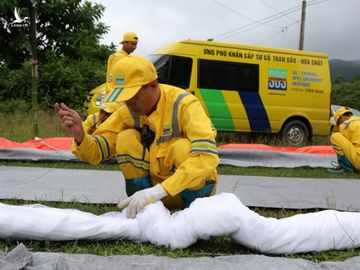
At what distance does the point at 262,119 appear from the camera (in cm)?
823

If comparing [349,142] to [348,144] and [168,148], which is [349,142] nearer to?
[348,144]

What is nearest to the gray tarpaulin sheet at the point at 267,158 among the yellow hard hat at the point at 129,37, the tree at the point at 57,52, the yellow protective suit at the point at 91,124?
the yellow hard hat at the point at 129,37

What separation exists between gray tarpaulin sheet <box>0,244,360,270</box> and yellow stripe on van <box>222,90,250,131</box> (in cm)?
612

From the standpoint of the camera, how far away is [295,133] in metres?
8.62

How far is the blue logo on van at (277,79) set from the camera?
8281mm

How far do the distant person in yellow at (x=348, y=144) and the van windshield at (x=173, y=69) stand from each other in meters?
3.12

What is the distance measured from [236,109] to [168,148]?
5.83 meters

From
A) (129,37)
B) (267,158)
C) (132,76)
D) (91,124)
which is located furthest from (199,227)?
(267,158)

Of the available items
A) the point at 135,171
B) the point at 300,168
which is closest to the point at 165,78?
the point at 300,168

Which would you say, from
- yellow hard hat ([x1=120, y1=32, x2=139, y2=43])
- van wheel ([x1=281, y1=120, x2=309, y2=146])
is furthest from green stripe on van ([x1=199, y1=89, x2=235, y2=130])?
yellow hard hat ([x1=120, y1=32, x2=139, y2=43])

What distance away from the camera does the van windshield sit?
24.5ft

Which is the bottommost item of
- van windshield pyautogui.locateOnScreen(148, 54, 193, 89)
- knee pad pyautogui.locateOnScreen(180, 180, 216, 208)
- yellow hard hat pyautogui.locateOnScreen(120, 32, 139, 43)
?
knee pad pyautogui.locateOnScreen(180, 180, 216, 208)

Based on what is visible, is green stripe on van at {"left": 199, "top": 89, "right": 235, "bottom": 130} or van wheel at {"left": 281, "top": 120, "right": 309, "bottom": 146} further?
van wheel at {"left": 281, "top": 120, "right": 309, "bottom": 146}

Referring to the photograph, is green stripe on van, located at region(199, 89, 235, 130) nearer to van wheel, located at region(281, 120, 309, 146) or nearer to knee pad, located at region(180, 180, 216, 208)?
van wheel, located at region(281, 120, 309, 146)
